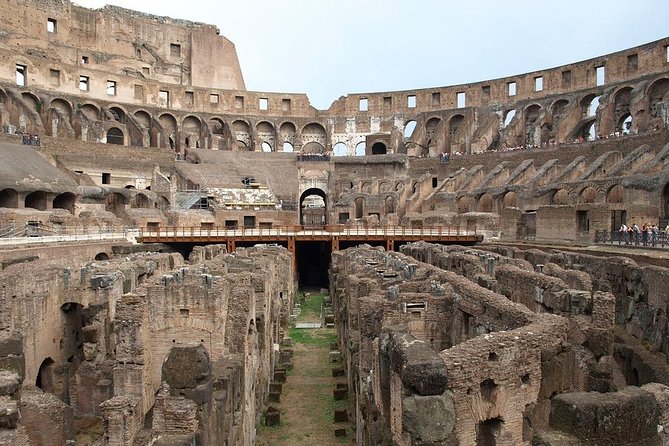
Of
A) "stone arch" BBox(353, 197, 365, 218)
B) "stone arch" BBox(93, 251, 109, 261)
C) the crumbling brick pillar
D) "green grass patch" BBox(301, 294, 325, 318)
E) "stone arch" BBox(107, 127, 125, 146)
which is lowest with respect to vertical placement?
"green grass patch" BBox(301, 294, 325, 318)

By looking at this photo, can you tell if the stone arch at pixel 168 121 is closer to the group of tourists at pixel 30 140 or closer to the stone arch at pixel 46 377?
the group of tourists at pixel 30 140

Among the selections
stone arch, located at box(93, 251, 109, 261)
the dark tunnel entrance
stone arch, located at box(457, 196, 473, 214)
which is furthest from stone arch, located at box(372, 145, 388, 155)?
stone arch, located at box(93, 251, 109, 261)

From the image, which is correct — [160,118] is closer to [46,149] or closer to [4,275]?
[46,149]

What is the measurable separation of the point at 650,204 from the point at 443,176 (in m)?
26.1

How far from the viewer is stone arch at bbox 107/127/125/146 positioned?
52.5 metres

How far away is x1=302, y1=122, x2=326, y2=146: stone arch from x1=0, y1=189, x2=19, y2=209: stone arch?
→ 36.2 m

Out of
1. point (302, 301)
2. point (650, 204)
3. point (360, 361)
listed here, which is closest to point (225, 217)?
point (302, 301)

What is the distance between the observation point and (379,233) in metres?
34.8

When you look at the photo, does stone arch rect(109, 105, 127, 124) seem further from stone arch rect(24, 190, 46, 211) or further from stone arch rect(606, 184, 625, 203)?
stone arch rect(606, 184, 625, 203)

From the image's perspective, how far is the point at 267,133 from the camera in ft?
209

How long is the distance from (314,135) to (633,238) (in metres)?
46.3

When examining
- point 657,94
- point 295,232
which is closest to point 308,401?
point 295,232

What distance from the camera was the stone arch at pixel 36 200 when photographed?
113ft

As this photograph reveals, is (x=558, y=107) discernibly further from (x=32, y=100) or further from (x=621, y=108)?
(x=32, y=100)
